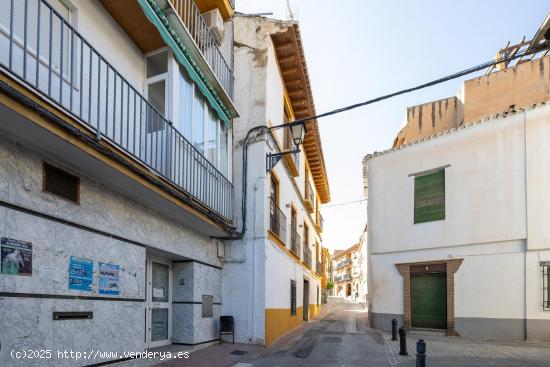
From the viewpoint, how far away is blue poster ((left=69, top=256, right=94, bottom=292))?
199 inches

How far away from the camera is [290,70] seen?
42.9ft

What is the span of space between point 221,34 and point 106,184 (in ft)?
20.6

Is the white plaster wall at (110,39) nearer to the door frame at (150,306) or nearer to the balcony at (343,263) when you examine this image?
the door frame at (150,306)

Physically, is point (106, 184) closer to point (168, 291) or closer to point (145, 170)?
point (145, 170)

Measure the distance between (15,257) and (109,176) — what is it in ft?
5.34

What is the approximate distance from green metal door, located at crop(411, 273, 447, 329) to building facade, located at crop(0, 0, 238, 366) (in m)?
7.39

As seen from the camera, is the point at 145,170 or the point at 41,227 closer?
the point at 41,227

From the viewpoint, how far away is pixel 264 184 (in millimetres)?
10242

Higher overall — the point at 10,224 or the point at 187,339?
the point at 10,224

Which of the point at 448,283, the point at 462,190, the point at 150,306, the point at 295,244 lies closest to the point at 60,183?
the point at 150,306

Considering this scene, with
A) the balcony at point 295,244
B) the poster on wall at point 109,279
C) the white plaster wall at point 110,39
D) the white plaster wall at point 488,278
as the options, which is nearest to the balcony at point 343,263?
the balcony at point 295,244

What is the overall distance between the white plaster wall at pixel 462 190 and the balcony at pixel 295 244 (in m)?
2.81

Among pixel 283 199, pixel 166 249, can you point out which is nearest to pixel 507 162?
pixel 283 199

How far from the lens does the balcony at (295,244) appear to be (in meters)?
14.8
